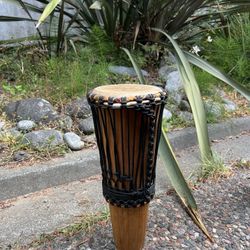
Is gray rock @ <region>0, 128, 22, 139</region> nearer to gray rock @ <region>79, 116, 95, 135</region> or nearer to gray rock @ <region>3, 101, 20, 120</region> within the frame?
gray rock @ <region>3, 101, 20, 120</region>

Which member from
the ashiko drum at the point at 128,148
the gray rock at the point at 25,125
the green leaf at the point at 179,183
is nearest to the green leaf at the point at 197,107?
the green leaf at the point at 179,183

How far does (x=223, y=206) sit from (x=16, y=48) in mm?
2128

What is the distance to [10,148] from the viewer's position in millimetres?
2271

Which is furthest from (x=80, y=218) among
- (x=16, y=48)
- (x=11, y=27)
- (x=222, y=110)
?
(x=11, y=27)

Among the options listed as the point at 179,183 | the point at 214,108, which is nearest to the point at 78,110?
the point at 179,183

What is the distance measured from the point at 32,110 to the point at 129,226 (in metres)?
1.27

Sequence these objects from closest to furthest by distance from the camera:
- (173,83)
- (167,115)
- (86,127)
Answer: (86,127) < (167,115) < (173,83)

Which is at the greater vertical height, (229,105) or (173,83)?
(173,83)

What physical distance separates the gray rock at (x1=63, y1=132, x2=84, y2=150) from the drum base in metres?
0.91

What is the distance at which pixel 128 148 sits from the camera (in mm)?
1424

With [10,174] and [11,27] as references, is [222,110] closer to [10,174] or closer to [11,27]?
[10,174]

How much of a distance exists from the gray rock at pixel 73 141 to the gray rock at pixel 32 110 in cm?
19

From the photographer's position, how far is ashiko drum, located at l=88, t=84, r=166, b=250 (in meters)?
1.37

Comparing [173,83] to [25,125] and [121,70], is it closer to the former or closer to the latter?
[121,70]
